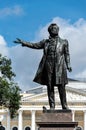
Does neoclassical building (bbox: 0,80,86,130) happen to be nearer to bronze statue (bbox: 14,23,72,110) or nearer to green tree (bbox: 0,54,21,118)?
green tree (bbox: 0,54,21,118)

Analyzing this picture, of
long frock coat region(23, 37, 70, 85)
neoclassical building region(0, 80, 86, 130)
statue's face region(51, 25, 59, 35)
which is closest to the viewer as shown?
long frock coat region(23, 37, 70, 85)

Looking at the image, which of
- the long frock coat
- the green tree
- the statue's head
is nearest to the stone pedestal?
the long frock coat

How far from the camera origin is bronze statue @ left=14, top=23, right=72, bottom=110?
12352 mm

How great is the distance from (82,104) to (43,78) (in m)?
87.3

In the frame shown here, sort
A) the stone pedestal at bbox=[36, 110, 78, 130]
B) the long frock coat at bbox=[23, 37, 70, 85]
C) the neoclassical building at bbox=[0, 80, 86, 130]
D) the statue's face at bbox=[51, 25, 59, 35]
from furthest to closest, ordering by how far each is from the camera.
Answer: the neoclassical building at bbox=[0, 80, 86, 130] → the statue's face at bbox=[51, 25, 59, 35] → the long frock coat at bbox=[23, 37, 70, 85] → the stone pedestal at bbox=[36, 110, 78, 130]

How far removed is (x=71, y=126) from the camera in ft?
38.0

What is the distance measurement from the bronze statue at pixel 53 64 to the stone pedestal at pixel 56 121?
33 cm

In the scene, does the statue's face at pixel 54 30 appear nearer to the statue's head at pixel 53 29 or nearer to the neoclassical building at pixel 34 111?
the statue's head at pixel 53 29

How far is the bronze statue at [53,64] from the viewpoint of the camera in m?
12.4

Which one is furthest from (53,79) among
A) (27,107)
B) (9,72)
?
(27,107)

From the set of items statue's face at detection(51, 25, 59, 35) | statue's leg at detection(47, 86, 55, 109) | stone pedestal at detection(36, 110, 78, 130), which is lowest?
stone pedestal at detection(36, 110, 78, 130)

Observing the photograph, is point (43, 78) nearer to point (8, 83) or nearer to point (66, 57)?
point (66, 57)

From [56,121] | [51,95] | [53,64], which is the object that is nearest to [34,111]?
[51,95]

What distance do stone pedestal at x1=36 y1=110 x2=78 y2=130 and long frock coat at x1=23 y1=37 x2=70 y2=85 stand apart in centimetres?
77
